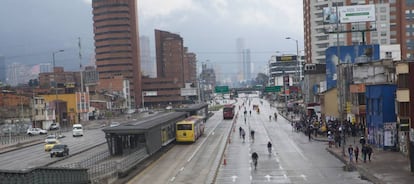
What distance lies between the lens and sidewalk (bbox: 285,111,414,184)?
31.1 m

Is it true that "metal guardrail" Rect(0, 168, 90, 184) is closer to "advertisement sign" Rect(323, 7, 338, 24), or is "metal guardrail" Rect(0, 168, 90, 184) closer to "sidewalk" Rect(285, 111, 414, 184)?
"sidewalk" Rect(285, 111, 414, 184)

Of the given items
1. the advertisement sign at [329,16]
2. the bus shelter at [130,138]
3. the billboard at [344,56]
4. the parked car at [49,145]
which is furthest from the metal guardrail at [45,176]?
the advertisement sign at [329,16]

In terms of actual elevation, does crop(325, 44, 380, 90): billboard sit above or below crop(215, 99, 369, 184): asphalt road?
above

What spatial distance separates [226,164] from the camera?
139 ft

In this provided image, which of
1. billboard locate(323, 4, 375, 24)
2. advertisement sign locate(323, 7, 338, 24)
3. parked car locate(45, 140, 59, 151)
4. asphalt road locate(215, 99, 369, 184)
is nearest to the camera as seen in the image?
asphalt road locate(215, 99, 369, 184)

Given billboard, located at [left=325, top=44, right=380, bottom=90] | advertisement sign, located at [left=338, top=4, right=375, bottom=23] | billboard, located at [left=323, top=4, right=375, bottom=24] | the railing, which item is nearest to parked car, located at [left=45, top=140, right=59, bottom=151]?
the railing

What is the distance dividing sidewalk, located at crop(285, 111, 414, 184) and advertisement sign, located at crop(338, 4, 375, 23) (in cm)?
5113

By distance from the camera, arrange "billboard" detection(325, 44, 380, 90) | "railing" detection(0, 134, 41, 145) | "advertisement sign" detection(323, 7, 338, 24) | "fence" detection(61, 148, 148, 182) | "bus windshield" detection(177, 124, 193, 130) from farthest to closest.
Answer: "advertisement sign" detection(323, 7, 338, 24) < "billboard" detection(325, 44, 380, 90) < "railing" detection(0, 134, 41, 145) < "bus windshield" detection(177, 124, 193, 130) < "fence" detection(61, 148, 148, 182)

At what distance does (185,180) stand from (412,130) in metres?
13.8

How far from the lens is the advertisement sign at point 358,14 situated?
94.7 metres

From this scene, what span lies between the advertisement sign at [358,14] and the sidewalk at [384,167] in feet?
168

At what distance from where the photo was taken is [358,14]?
9538 cm

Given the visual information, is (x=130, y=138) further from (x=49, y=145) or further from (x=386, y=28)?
(x=386, y=28)

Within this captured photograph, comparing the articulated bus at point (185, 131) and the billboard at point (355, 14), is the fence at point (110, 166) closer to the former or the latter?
the articulated bus at point (185, 131)
